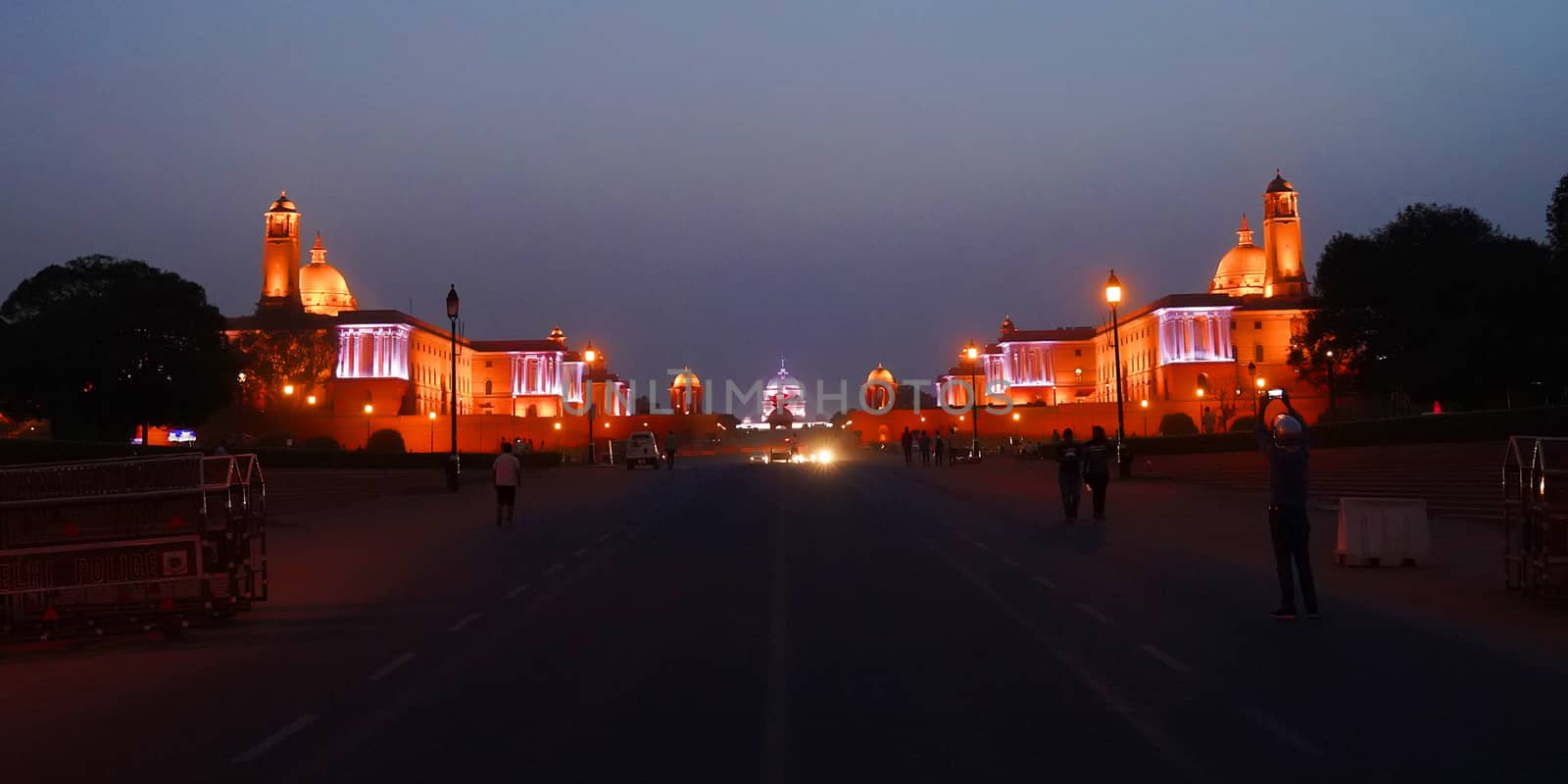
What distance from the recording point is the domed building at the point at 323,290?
14888cm

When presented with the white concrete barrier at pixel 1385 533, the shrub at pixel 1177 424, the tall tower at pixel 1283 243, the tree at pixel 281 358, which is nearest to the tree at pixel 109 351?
the tree at pixel 281 358

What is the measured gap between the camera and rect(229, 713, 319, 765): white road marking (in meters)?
8.48

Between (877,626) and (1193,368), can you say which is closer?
(877,626)

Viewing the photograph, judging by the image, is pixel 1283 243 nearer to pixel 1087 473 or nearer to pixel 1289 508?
pixel 1087 473

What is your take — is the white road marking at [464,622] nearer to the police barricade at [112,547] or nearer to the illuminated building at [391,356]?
the police barricade at [112,547]

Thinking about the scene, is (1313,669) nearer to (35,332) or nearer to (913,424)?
(35,332)

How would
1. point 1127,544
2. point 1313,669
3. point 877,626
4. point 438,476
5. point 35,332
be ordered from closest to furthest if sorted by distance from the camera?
point 1313,669 < point 877,626 < point 1127,544 < point 438,476 < point 35,332

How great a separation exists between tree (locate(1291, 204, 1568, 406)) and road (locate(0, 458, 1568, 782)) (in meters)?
54.5

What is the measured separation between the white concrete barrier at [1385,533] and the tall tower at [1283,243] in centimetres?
13390

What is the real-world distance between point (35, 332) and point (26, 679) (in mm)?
67482

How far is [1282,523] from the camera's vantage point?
14.1 metres

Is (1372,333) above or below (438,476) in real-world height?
above

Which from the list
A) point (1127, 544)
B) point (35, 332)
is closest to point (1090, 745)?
point (1127, 544)

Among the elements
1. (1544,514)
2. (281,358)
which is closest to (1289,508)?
(1544,514)
